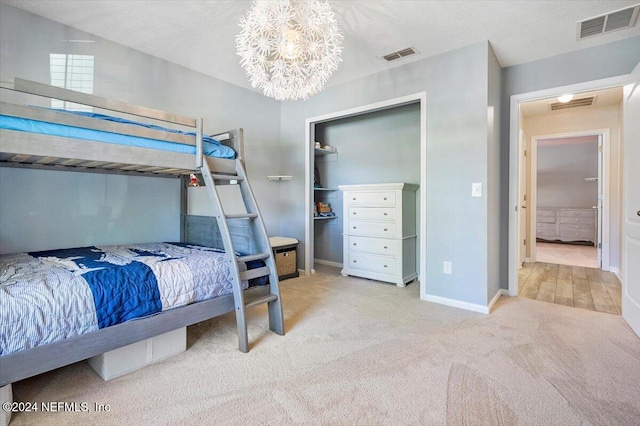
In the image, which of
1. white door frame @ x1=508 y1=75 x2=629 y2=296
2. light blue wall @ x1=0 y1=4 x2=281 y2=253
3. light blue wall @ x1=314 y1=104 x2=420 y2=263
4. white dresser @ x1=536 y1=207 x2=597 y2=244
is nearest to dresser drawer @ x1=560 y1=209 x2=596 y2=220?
white dresser @ x1=536 y1=207 x2=597 y2=244

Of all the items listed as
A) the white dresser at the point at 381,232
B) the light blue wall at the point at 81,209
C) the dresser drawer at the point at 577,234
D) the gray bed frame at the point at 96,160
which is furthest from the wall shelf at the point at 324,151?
the dresser drawer at the point at 577,234

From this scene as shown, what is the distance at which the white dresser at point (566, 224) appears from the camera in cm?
679

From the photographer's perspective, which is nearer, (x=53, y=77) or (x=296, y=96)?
(x=296, y=96)

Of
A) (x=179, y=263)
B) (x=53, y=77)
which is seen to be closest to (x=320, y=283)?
(x=179, y=263)

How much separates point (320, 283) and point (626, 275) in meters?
2.84

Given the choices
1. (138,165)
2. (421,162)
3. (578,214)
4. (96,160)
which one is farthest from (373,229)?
(578,214)

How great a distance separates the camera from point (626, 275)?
2.57 metres

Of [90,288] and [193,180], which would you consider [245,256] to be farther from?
[193,180]

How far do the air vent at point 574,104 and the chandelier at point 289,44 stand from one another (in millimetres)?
3991

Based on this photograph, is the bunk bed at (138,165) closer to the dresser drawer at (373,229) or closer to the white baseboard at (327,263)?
the dresser drawer at (373,229)

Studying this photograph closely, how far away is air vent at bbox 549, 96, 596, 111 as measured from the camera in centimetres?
420

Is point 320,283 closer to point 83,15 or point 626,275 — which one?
point 626,275

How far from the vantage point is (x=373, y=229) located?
153 inches

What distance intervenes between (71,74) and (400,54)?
303 cm
